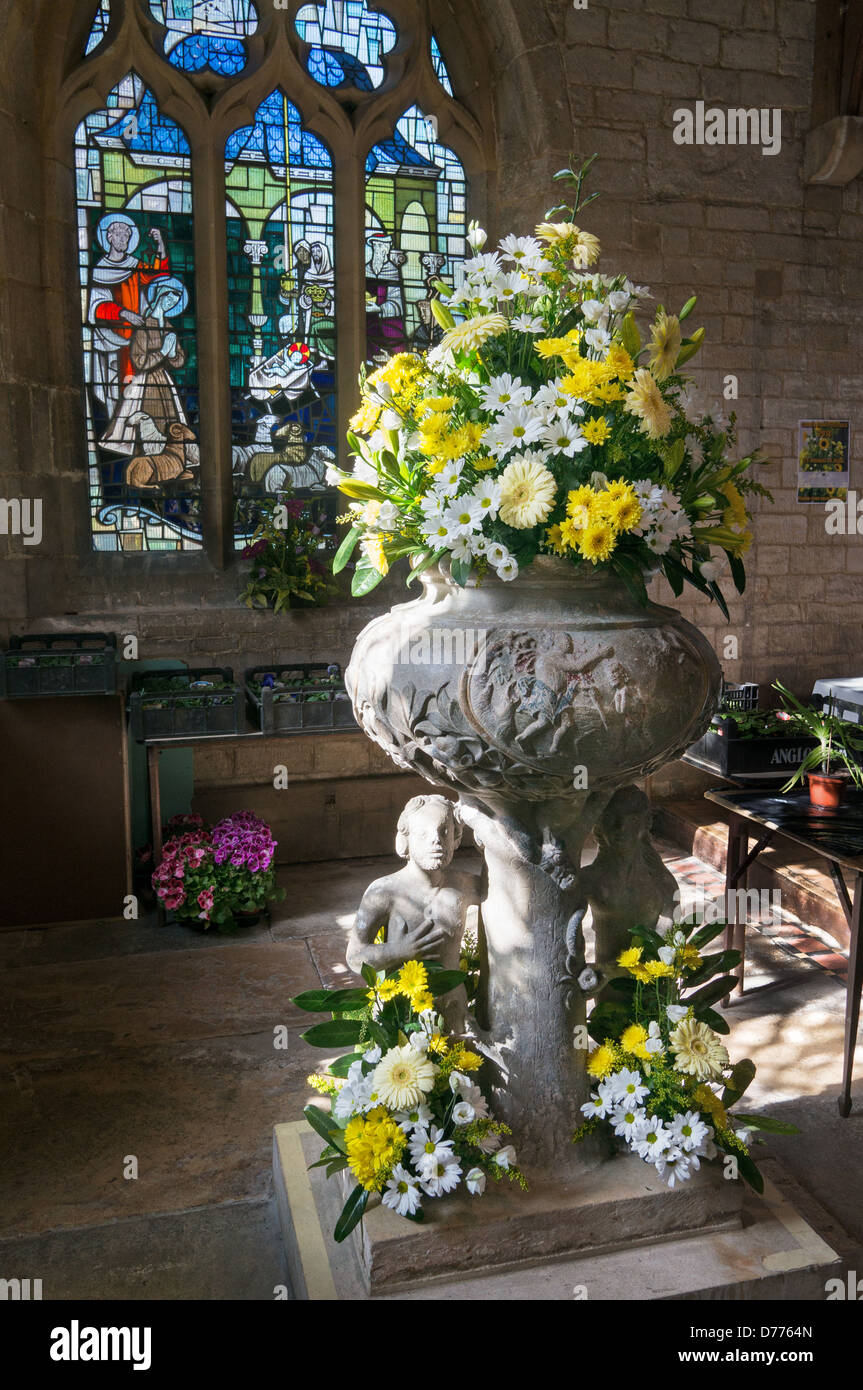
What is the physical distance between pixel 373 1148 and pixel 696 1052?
75cm

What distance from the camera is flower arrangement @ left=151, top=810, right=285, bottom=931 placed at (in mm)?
4953

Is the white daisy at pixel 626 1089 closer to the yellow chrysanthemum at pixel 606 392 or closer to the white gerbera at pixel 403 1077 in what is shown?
the white gerbera at pixel 403 1077

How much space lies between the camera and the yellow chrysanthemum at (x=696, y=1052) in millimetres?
2418

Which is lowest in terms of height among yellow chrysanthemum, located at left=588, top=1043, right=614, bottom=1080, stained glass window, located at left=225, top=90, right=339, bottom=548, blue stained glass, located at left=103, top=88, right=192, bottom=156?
yellow chrysanthemum, located at left=588, top=1043, right=614, bottom=1080

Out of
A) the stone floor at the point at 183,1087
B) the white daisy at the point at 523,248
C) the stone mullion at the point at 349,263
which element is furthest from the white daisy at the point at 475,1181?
the stone mullion at the point at 349,263

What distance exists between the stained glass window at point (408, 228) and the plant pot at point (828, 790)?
350 centimetres

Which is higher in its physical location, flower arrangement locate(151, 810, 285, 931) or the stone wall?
the stone wall

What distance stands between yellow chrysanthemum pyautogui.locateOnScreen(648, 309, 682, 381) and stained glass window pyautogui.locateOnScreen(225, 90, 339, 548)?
398 centimetres

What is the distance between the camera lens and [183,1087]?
364cm

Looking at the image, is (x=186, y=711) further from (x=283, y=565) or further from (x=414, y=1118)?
(x=414, y=1118)

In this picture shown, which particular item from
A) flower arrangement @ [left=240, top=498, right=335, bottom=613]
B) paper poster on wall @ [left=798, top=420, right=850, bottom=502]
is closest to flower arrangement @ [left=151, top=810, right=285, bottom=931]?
flower arrangement @ [left=240, top=498, right=335, bottom=613]

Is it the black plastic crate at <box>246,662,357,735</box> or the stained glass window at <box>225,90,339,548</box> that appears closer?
the black plastic crate at <box>246,662,357,735</box>

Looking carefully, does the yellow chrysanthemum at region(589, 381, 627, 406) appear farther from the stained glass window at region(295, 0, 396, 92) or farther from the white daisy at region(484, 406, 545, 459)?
the stained glass window at region(295, 0, 396, 92)
